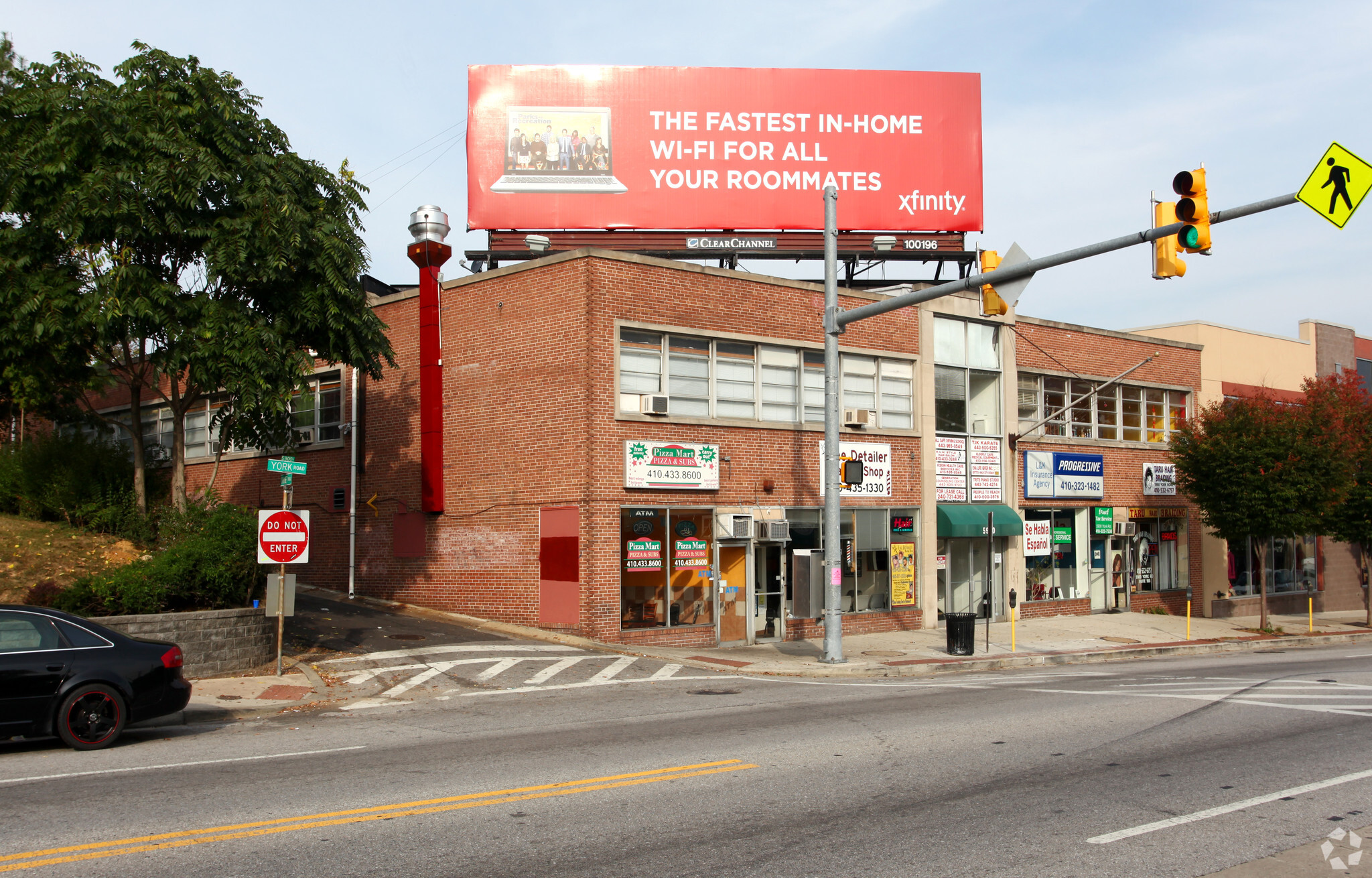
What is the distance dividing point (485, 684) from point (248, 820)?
8842 millimetres

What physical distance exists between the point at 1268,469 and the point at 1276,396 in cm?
886

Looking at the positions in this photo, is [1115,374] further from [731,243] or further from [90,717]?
[90,717]

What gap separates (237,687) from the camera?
15.1 meters

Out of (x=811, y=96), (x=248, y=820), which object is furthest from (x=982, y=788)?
(x=811, y=96)

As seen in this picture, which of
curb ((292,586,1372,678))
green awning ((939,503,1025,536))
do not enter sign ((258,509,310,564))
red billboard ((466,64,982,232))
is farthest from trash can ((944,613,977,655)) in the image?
do not enter sign ((258,509,310,564))

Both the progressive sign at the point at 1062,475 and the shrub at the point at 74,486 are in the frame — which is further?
the progressive sign at the point at 1062,475

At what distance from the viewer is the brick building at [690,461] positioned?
21297mm

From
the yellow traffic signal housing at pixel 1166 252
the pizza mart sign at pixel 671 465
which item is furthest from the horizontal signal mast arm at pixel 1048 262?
the pizza mart sign at pixel 671 465

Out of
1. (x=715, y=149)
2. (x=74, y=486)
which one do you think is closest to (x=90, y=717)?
(x=74, y=486)

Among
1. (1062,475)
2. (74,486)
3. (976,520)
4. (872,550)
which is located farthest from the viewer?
(1062,475)

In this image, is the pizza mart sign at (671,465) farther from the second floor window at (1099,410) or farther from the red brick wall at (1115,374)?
the second floor window at (1099,410)

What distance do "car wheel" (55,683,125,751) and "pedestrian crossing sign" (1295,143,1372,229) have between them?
13.8 metres

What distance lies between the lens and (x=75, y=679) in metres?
10.7

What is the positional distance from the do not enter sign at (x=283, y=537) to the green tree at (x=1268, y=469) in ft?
81.8
